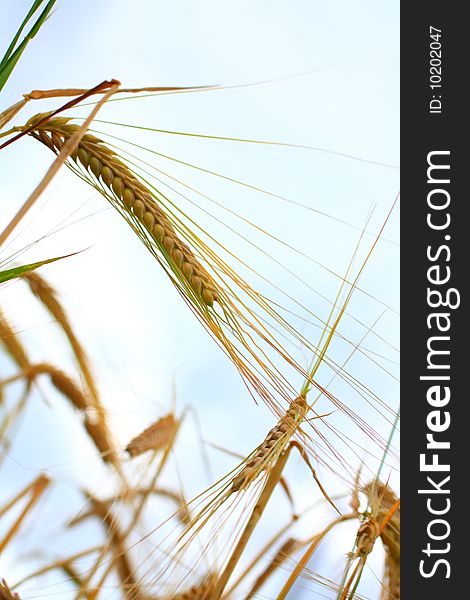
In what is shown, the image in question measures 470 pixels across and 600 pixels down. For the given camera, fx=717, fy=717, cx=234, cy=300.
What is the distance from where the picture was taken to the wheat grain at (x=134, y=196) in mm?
931

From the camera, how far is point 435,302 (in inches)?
61.6

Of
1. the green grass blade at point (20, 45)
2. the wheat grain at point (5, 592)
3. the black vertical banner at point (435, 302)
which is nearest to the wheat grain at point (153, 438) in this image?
the black vertical banner at point (435, 302)

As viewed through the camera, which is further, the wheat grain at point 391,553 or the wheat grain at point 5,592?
the wheat grain at point 391,553

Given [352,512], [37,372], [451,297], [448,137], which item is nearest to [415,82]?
[448,137]

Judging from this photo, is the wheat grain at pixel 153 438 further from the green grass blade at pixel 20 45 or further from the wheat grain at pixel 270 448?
the green grass blade at pixel 20 45

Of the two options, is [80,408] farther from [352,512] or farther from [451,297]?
[451,297]

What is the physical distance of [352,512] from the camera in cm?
122

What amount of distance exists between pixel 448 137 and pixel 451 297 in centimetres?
38

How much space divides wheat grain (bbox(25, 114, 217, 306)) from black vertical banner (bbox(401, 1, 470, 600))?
70 cm

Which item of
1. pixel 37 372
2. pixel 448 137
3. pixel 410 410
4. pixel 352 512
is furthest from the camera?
pixel 37 372

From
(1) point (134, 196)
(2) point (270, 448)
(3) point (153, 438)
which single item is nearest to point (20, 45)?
(1) point (134, 196)

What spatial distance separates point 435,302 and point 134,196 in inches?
33.4

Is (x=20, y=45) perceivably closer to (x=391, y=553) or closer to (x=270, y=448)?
(x=270, y=448)

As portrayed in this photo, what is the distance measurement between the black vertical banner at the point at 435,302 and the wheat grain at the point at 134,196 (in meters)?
0.70
